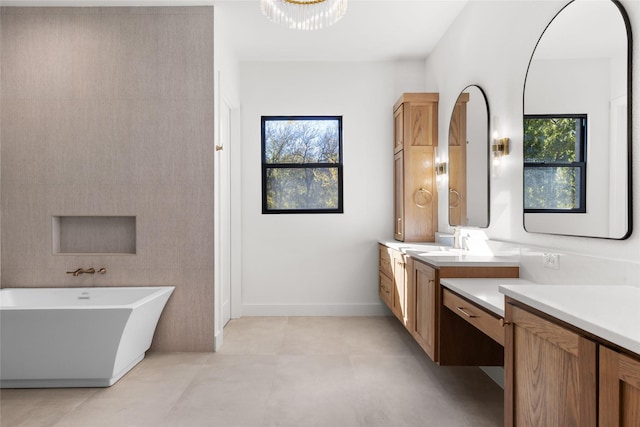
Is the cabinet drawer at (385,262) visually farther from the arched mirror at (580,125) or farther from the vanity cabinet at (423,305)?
the arched mirror at (580,125)

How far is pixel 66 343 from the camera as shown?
8.86 ft

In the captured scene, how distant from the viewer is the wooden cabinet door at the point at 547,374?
1132mm

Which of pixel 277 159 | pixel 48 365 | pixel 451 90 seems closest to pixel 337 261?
pixel 277 159

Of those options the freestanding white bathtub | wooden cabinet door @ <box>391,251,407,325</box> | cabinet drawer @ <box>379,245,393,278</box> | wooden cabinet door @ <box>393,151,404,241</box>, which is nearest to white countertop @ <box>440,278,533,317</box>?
wooden cabinet door @ <box>391,251,407,325</box>

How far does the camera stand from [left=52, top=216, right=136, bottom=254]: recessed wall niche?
3572 mm

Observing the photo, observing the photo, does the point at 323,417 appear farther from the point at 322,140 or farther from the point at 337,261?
the point at 322,140

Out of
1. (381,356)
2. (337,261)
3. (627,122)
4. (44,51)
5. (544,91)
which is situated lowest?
(381,356)

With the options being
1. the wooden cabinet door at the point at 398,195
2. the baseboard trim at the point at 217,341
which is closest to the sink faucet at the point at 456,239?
the wooden cabinet door at the point at 398,195

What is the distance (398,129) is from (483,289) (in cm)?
261

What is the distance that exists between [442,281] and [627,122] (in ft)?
3.98

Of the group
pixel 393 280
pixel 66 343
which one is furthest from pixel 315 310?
pixel 66 343

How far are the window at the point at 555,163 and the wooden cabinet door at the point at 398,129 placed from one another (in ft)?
6.32

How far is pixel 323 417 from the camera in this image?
2.37m

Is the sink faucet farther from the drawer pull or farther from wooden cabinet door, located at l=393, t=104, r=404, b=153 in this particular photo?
the drawer pull
